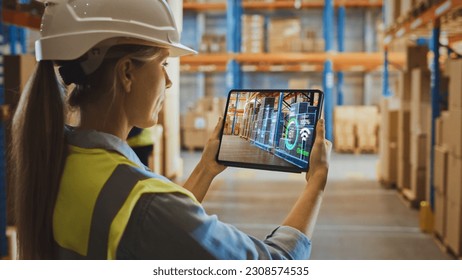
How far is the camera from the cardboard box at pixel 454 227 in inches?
147

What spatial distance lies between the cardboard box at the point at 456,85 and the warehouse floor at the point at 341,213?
1090 millimetres

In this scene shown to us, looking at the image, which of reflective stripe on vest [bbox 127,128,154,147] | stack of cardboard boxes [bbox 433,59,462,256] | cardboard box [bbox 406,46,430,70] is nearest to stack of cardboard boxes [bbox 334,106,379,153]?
cardboard box [bbox 406,46,430,70]

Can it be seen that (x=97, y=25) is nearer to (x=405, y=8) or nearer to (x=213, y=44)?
(x=405, y=8)

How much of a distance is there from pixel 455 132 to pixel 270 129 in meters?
2.96

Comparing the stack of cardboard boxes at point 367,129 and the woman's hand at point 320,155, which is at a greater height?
the woman's hand at point 320,155

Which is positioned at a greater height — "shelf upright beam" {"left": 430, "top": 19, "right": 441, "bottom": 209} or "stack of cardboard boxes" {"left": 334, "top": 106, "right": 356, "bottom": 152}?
"shelf upright beam" {"left": 430, "top": 19, "right": 441, "bottom": 209}

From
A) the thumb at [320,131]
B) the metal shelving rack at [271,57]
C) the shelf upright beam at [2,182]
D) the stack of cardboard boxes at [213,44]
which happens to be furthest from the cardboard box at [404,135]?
the thumb at [320,131]

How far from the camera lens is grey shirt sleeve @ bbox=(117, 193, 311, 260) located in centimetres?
89

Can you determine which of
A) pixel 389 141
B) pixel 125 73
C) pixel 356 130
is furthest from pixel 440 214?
pixel 356 130

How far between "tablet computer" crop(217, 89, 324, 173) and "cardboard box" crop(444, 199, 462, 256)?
116 inches

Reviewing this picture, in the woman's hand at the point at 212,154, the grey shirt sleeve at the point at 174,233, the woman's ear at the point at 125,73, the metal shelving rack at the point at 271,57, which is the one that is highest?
the metal shelving rack at the point at 271,57

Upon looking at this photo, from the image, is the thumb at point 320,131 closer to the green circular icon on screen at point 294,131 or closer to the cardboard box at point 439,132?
the green circular icon on screen at point 294,131

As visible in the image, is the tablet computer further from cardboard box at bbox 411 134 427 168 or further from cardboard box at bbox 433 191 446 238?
cardboard box at bbox 411 134 427 168
